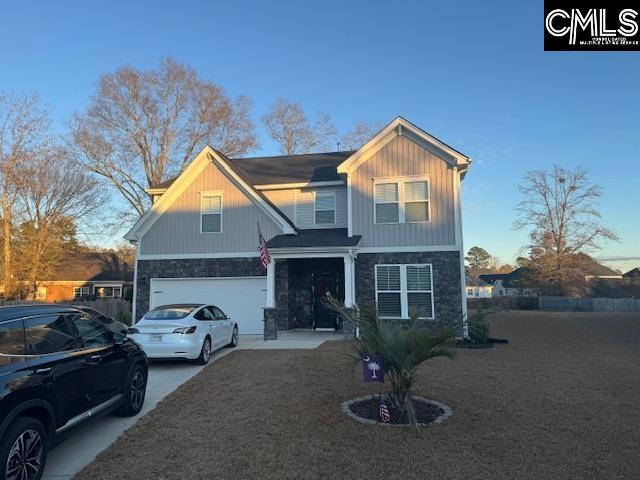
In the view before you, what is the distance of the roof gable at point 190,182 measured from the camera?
1529 centimetres

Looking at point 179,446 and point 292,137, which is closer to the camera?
point 179,446

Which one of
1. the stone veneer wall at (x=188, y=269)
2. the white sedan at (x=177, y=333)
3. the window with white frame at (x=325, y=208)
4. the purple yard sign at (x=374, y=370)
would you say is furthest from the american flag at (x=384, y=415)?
the window with white frame at (x=325, y=208)

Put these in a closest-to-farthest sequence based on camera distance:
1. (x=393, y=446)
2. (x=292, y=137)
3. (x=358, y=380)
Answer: (x=393, y=446)
(x=358, y=380)
(x=292, y=137)

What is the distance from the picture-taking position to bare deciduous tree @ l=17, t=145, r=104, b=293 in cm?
2719

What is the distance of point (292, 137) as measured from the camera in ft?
116

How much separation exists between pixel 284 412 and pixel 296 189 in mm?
11364

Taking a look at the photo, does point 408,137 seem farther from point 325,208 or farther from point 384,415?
point 384,415

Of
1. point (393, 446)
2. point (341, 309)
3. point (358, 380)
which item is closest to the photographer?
point (393, 446)

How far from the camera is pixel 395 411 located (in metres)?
5.67

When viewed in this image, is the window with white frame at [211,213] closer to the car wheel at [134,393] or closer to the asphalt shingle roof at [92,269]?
the car wheel at [134,393]

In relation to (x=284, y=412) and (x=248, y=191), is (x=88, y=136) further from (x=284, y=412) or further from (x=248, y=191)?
(x=284, y=412)

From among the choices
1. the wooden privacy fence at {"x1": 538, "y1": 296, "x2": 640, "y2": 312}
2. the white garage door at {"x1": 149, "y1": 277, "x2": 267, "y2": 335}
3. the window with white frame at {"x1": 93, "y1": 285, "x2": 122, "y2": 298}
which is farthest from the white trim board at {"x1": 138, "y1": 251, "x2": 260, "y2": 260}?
the wooden privacy fence at {"x1": 538, "y1": 296, "x2": 640, "y2": 312}

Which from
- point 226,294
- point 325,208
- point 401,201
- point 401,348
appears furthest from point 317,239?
point 401,348

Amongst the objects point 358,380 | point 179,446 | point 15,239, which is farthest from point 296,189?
point 15,239
